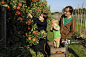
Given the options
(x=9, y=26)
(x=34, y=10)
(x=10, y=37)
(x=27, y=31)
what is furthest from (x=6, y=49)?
(x=34, y=10)

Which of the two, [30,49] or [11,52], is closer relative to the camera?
[11,52]

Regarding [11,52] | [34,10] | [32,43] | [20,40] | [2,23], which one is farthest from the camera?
[34,10]

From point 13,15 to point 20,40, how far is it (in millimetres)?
824

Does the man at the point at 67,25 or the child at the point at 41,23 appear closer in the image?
the man at the point at 67,25

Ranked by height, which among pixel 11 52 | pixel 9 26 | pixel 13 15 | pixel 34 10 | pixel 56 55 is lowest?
pixel 56 55

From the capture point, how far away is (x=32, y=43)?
3346 millimetres

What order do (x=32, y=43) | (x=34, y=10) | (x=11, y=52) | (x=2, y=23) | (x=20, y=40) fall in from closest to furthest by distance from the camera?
1. (x=2, y=23)
2. (x=11, y=52)
3. (x=20, y=40)
4. (x=32, y=43)
5. (x=34, y=10)

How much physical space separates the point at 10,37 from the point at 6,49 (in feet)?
1.33

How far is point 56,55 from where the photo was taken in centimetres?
289

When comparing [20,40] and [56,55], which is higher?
[20,40]

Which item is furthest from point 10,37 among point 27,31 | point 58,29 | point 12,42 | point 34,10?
point 34,10

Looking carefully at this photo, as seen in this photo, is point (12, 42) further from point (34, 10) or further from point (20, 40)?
point (34, 10)

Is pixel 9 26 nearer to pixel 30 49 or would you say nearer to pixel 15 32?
pixel 15 32

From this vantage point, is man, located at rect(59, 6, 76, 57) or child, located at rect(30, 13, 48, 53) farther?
child, located at rect(30, 13, 48, 53)
